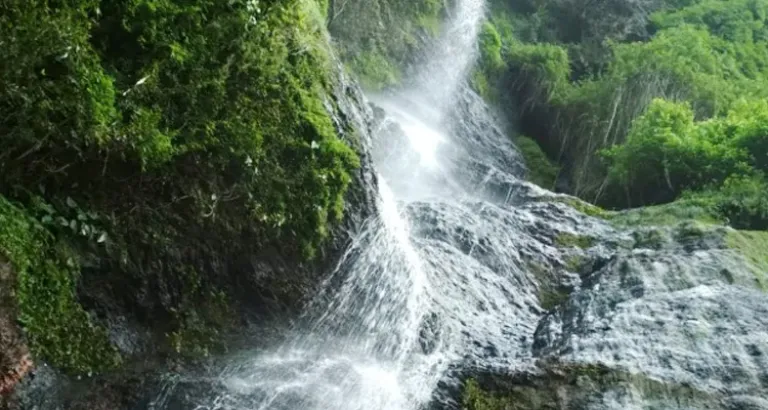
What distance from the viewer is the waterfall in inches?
256

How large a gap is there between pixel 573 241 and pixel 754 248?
7.96 ft

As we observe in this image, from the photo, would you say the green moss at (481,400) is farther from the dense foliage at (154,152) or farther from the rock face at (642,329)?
the dense foliage at (154,152)

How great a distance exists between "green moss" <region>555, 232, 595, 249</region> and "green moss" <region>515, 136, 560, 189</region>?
5051 mm

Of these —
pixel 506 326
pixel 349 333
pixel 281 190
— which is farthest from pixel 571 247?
pixel 281 190

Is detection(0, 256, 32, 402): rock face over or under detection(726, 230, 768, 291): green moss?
under

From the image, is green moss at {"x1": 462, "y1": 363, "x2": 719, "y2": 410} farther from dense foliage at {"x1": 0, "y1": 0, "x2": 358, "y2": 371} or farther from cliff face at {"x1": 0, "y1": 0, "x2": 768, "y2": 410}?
dense foliage at {"x1": 0, "y1": 0, "x2": 358, "y2": 371}

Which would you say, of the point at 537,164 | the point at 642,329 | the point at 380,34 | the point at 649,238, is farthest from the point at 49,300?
the point at 537,164

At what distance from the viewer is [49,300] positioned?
5402 millimetres

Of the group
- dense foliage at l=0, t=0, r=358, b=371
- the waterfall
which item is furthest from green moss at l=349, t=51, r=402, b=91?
dense foliage at l=0, t=0, r=358, b=371

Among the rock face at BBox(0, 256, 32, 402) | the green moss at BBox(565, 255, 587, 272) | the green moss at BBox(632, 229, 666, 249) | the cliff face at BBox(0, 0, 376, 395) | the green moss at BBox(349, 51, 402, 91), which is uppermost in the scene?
the green moss at BBox(349, 51, 402, 91)

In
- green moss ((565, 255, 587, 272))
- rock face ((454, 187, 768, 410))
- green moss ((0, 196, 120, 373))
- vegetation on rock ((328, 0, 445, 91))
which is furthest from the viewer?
vegetation on rock ((328, 0, 445, 91))

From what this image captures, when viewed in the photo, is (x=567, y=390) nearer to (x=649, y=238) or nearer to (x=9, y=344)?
(x=9, y=344)

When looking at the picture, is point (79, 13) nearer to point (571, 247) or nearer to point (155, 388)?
point (155, 388)

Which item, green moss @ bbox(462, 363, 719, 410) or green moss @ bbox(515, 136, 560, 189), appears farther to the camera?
green moss @ bbox(515, 136, 560, 189)
